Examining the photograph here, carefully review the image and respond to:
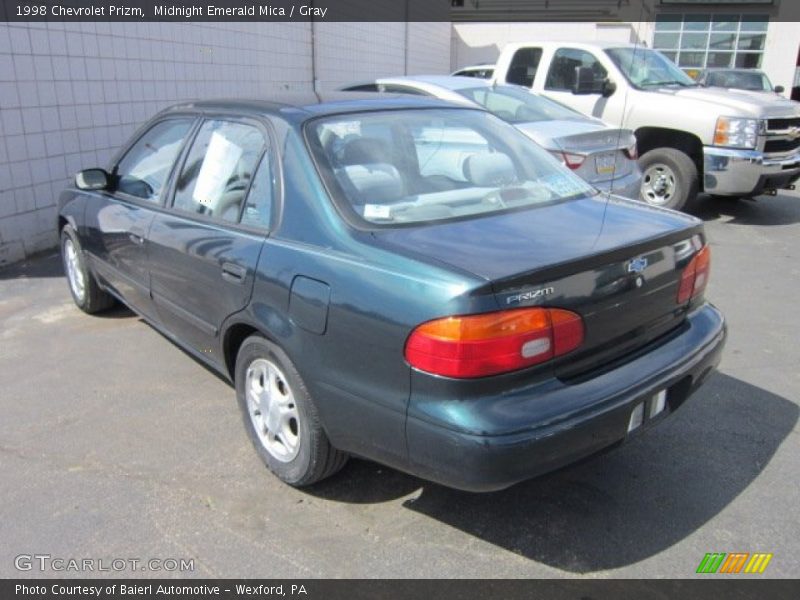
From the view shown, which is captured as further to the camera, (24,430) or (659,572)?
(24,430)

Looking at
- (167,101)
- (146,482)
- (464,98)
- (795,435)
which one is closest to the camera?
(146,482)

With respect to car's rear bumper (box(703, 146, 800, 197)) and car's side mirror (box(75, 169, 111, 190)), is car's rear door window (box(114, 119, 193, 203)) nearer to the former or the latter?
car's side mirror (box(75, 169, 111, 190))

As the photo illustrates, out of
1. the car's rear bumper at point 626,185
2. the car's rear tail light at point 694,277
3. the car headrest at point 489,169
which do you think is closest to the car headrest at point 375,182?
the car headrest at point 489,169

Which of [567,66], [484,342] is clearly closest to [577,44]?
[567,66]

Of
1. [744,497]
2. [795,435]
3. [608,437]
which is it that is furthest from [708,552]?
[795,435]

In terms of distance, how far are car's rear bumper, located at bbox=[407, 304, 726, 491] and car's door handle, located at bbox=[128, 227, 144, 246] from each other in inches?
91.2

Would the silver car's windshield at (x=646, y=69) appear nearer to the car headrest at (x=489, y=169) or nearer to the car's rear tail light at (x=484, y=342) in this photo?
the car headrest at (x=489, y=169)

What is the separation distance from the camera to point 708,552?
2650 mm

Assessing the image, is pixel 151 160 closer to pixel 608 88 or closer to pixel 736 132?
pixel 608 88

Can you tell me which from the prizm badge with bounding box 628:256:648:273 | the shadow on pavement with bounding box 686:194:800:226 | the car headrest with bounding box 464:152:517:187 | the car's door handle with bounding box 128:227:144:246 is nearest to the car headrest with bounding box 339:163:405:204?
the car headrest with bounding box 464:152:517:187

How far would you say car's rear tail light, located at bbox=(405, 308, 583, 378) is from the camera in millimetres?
2271

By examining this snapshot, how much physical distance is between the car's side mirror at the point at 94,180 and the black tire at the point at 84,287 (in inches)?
27.7

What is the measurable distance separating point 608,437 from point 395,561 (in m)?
0.92

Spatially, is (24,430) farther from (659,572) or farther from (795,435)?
(795,435)
